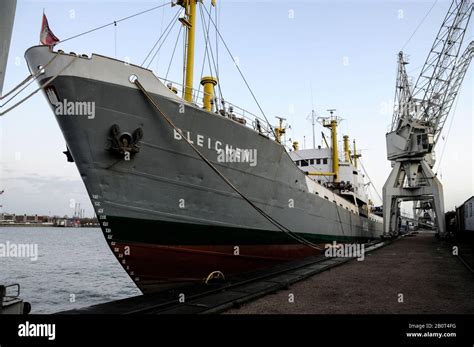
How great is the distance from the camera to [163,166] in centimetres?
767

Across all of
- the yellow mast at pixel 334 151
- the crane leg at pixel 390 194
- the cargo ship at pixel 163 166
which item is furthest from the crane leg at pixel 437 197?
the cargo ship at pixel 163 166

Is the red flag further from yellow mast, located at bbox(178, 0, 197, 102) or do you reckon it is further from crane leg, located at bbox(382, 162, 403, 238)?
crane leg, located at bbox(382, 162, 403, 238)

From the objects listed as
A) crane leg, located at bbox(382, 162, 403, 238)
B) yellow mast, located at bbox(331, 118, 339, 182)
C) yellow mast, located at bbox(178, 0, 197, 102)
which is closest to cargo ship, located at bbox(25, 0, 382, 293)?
yellow mast, located at bbox(178, 0, 197, 102)

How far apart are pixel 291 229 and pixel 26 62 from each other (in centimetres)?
937

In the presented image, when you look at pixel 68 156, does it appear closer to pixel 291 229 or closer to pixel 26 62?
pixel 26 62

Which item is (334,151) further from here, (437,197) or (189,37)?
(189,37)

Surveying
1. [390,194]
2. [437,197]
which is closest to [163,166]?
[390,194]

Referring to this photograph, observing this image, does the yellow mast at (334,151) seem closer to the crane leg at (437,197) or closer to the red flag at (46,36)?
the crane leg at (437,197)

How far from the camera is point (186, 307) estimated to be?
5395 millimetres

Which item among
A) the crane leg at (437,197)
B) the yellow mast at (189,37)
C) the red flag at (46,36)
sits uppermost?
the yellow mast at (189,37)

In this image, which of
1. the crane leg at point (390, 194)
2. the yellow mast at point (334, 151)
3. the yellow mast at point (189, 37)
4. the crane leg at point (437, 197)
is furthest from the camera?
the crane leg at point (390, 194)

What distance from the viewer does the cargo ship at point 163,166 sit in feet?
22.7

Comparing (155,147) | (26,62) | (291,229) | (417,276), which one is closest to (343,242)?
(291,229)

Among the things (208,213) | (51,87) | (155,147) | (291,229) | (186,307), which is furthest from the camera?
(291,229)
